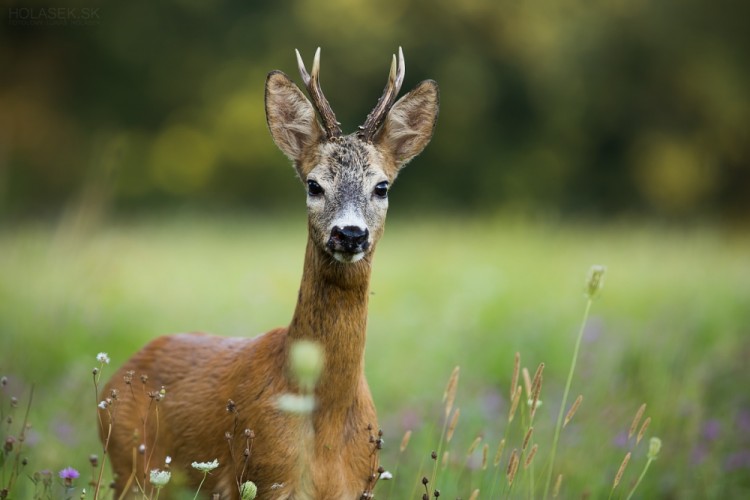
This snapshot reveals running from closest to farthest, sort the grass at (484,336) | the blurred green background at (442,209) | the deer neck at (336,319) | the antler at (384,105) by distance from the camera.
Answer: the deer neck at (336,319), the antler at (384,105), the grass at (484,336), the blurred green background at (442,209)

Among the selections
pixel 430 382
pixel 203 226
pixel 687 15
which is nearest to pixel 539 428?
pixel 430 382

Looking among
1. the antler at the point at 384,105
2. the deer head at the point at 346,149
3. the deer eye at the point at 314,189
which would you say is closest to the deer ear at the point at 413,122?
the deer head at the point at 346,149

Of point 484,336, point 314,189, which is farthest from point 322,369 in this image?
point 484,336

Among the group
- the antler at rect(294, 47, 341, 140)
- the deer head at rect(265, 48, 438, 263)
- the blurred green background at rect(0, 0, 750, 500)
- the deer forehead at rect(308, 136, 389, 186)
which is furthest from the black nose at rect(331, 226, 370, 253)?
the blurred green background at rect(0, 0, 750, 500)

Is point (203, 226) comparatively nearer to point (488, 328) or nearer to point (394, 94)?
point (488, 328)


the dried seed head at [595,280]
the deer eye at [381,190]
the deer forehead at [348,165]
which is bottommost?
the dried seed head at [595,280]

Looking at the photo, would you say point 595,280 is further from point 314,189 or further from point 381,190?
point 314,189

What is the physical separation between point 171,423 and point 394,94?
5.64 feet

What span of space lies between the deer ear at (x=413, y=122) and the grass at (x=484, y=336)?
1.26 m

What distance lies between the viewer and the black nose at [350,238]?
3.55m

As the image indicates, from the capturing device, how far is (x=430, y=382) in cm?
616

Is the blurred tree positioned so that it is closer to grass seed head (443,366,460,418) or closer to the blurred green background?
the blurred green background

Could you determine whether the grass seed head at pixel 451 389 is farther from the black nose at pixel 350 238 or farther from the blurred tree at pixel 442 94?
the blurred tree at pixel 442 94

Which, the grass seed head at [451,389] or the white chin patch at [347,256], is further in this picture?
the white chin patch at [347,256]
